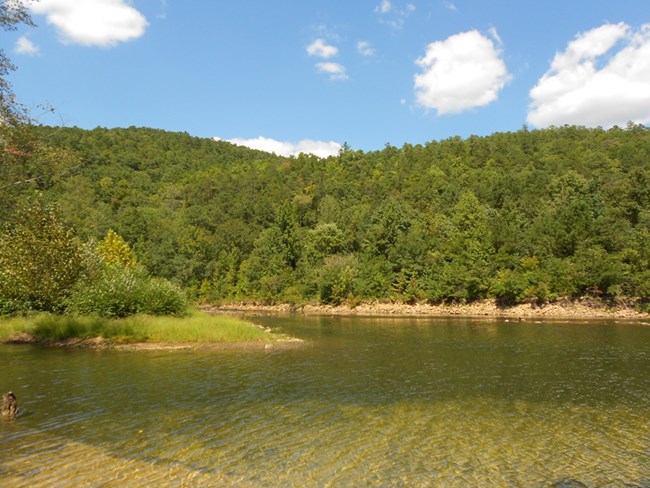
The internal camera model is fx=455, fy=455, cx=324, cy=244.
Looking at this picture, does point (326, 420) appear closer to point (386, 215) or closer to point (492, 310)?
point (492, 310)

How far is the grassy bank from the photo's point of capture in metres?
36.4

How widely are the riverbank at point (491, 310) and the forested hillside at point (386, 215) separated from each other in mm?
1957

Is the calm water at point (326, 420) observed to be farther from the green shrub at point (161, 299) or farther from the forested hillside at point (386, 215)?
the forested hillside at point (386, 215)

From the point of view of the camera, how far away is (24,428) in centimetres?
1561

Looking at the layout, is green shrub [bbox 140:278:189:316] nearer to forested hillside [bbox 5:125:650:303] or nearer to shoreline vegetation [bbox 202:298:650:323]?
forested hillside [bbox 5:125:650:303]

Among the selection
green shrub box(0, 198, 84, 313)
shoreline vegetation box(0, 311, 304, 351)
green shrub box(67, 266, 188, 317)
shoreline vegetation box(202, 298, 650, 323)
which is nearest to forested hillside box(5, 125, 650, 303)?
shoreline vegetation box(202, 298, 650, 323)

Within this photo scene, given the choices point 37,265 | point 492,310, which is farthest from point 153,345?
point 492,310

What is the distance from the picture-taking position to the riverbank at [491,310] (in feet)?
213

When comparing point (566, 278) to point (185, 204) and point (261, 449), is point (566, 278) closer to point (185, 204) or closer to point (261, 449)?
point (261, 449)

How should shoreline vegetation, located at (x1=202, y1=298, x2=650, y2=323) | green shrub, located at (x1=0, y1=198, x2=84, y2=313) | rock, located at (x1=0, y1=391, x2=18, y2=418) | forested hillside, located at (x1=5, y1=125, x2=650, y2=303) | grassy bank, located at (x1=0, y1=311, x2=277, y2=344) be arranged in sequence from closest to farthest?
rock, located at (x1=0, y1=391, x2=18, y2=418) → grassy bank, located at (x1=0, y1=311, x2=277, y2=344) → green shrub, located at (x1=0, y1=198, x2=84, y2=313) → shoreline vegetation, located at (x1=202, y1=298, x2=650, y2=323) → forested hillside, located at (x1=5, y1=125, x2=650, y2=303)

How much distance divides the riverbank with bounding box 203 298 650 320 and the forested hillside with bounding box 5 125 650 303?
196 centimetres

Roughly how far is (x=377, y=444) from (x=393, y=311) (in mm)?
69965

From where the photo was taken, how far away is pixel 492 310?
250ft

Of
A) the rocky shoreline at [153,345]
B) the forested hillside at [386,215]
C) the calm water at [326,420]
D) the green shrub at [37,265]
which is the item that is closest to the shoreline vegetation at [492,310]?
the forested hillside at [386,215]
